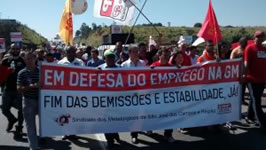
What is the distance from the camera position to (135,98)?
638 centimetres

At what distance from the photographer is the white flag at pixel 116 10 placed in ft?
37.6

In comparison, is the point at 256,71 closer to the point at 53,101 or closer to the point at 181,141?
the point at 181,141

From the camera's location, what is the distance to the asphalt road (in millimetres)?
6559

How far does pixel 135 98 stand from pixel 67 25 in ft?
21.2

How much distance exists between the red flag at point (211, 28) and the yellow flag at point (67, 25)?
5106mm

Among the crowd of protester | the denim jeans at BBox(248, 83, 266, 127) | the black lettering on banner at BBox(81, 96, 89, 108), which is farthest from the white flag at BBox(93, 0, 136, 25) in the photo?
the black lettering on banner at BBox(81, 96, 89, 108)

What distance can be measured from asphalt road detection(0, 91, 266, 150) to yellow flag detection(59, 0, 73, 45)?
197 inches

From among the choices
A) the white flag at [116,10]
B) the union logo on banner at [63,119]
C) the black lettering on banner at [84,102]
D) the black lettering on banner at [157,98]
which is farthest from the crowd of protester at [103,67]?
the white flag at [116,10]

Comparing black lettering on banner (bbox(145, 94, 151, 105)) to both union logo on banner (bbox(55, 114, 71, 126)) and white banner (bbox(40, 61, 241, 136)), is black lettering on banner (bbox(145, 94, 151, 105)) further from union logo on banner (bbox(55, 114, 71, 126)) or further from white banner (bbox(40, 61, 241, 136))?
union logo on banner (bbox(55, 114, 71, 126))

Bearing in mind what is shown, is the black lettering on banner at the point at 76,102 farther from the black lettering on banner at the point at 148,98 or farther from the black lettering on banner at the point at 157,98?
the black lettering on banner at the point at 157,98

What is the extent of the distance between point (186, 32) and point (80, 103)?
78326mm

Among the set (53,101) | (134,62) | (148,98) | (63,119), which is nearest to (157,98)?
(148,98)

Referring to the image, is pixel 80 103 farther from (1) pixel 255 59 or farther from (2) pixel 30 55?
(1) pixel 255 59

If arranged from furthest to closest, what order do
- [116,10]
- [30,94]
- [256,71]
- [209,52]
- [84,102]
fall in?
[116,10], [209,52], [256,71], [84,102], [30,94]
